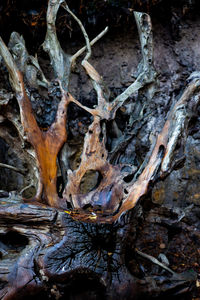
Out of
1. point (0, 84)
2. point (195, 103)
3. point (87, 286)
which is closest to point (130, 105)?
point (195, 103)

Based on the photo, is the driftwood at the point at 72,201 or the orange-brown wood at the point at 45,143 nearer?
the driftwood at the point at 72,201

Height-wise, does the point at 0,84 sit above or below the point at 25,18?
below

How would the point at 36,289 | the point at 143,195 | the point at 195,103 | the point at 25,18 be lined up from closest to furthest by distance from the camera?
the point at 36,289 < the point at 143,195 < the point at 195,103 < the point at 25,18

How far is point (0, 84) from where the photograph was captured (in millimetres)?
2428

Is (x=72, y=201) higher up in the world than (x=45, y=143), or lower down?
lower down

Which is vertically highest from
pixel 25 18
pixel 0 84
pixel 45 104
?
pixel 25 18

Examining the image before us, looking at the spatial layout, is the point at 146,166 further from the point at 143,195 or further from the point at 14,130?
the point at 14,130

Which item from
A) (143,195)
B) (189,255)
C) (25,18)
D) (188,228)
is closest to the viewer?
(143,195)

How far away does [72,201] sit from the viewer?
1.81m

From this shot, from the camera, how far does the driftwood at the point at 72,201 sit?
4.44 ft

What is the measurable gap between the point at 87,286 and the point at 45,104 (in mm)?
1362

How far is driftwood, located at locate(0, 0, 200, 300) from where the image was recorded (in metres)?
1.35

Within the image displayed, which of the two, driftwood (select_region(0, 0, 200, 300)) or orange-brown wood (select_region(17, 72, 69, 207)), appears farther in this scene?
orange-brown wood (select_region(17, 72, 69, 207))

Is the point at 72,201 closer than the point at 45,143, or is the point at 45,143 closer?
the point at 72,201
